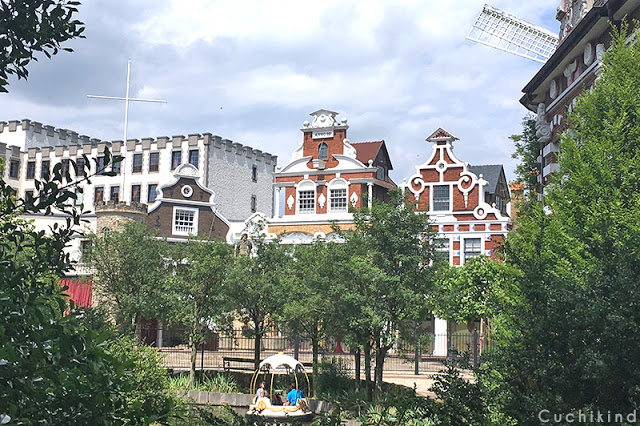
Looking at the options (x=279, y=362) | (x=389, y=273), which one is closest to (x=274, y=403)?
(x=279, y=362)

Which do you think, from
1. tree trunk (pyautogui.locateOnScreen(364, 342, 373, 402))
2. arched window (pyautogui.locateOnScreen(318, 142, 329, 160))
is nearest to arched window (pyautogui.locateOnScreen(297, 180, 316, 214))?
arched window (pyautogui.locateOnScreen(318, 142, 329, 160))

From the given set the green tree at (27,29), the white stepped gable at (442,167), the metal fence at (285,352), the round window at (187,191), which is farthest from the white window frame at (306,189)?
→ the green tree at (27,29)

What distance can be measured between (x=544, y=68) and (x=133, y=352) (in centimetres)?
1711

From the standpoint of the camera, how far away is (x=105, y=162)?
621cm

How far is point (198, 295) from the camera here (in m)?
30.3

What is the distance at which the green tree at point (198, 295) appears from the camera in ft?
98.3

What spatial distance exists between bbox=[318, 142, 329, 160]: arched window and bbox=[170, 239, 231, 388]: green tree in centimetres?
1835

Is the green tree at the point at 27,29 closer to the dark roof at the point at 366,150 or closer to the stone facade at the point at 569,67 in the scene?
the stone facade at the point at 569,67

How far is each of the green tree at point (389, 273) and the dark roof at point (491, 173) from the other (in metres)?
33.3

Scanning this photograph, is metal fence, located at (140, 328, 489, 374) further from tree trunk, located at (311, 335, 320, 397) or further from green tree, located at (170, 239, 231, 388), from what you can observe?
tree trunk, located at (311, 335, 320, 397)

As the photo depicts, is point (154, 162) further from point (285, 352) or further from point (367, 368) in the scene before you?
point (367, 368)

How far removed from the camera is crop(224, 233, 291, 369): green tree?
30281 millimetres

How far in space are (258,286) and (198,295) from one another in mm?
2620

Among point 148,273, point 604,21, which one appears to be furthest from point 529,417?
point 148,273
